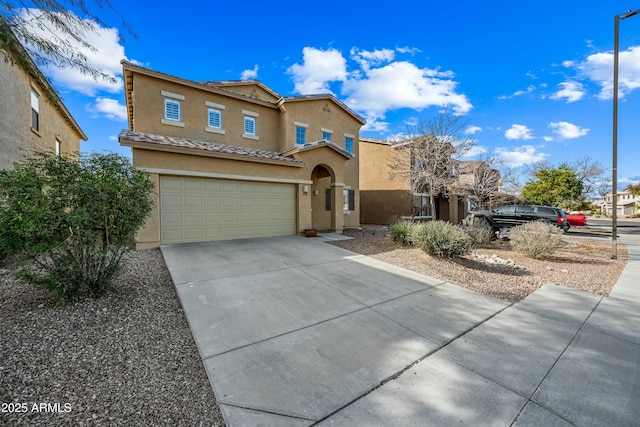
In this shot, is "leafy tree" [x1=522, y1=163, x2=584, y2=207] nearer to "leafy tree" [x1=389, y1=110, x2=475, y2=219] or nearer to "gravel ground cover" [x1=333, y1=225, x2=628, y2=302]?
"leafy tree" [x1=389, y1=110, x2=475, y2=219]

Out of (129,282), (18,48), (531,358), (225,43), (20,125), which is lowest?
(531,358)

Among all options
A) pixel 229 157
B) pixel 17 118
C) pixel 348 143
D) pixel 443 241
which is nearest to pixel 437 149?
pixel 348 143

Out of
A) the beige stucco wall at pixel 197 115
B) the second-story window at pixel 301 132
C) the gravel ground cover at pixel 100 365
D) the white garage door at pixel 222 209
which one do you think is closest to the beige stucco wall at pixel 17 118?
the beige stucco wall at pixel 197 115

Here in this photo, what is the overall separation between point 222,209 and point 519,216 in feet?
49.1

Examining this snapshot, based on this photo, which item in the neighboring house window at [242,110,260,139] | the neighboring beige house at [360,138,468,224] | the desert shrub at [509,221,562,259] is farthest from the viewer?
the neighboring beige house at [360,138,468,224]

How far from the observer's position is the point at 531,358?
3027 millimetres

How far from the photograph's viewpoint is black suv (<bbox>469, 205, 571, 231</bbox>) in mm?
13695

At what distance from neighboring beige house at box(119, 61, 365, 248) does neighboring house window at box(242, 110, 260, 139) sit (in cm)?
5

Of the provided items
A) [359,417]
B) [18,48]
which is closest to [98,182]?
[18,48]

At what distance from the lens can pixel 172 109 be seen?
11.2 metres

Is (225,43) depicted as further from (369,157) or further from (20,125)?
(369,157)

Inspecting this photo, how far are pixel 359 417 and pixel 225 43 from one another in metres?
13.9

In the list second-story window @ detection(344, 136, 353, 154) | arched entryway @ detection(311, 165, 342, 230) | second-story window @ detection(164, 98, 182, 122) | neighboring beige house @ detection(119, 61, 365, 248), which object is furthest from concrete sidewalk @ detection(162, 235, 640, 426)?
second-story window @ detection(344, 136, 353, 154)

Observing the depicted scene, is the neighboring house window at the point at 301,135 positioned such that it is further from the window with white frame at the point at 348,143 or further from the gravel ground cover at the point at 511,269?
the gravel ground cover at the point at 511,269
